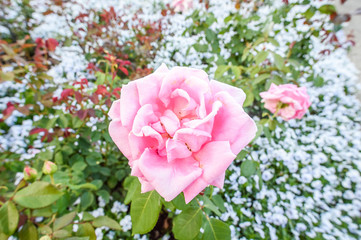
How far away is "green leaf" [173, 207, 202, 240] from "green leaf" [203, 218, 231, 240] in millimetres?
69

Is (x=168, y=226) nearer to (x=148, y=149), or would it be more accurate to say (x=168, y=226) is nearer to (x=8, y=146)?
(x=148, y=149)

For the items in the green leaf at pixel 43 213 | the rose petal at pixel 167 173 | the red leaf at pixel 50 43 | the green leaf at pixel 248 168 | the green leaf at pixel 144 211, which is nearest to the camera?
the rose petal at pixel 167 173

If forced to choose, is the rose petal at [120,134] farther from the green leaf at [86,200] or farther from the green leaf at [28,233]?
the green leaf at [86,200]

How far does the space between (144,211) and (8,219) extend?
405 mm

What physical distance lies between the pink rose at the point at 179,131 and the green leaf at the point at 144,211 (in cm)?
15

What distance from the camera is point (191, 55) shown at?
2.32 metres

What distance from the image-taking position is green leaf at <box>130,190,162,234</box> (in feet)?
1.96

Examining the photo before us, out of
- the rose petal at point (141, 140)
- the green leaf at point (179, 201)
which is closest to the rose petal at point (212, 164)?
the rose petal at point (141, 140)

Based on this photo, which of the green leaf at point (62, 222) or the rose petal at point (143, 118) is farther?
the green leaf at point (62, 222)

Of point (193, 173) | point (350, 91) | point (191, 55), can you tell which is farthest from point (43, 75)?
point (350, 91)

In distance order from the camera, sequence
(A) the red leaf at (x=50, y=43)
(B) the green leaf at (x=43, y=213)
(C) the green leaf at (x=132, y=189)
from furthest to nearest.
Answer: (A) the red leaf at (x=50, y=43) < (B) the green leaf at (x=43, y=213) < (C) the green leaf at (x=132, y=189)

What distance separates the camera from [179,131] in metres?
0.46

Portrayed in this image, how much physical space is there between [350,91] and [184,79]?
285cm

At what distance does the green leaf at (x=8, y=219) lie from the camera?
0.61m
